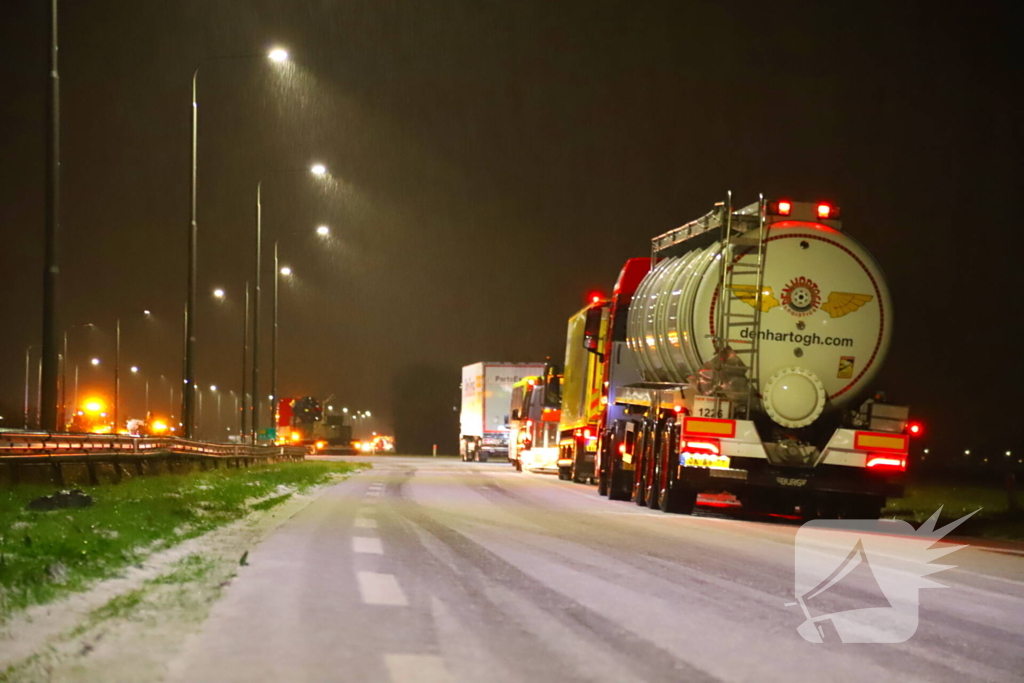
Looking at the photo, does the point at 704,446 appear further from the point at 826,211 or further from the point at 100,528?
the point at 100,528

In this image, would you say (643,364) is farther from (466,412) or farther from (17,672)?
(466,412)

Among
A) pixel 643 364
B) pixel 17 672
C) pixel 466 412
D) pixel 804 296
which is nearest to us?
pixel 17 672

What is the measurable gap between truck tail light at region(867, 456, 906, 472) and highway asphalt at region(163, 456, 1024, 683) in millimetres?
4307

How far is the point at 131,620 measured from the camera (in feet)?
25.0

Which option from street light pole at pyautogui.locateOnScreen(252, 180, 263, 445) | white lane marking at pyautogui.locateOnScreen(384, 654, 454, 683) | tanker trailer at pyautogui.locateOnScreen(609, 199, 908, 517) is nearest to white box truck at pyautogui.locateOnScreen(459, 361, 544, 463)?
street light pole at pyautogui.locateOnScreen(252, 180, 263, 445)

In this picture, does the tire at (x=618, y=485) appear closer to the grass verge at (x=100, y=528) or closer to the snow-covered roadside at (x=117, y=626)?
the grass verge at (x=100, y=528)

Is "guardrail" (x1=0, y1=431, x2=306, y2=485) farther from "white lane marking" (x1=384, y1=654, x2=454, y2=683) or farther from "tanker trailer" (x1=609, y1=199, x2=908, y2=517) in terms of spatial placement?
"white lane marking" (x1=384, y1=654, x2=454, y2=683)

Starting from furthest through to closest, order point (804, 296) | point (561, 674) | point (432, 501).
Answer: point (432, 501) < point (804, 296) < point (561, 674)

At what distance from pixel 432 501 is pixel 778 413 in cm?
608

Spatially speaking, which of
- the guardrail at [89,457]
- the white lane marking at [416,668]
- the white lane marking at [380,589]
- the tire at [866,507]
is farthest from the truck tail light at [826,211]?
the white lane marking at [416,668]

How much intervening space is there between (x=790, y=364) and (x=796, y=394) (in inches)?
17.6

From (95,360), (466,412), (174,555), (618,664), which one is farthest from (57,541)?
(95,360)

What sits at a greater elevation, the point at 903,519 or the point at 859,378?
the point at 859,378

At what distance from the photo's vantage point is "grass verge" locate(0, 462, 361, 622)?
895 centimetres
